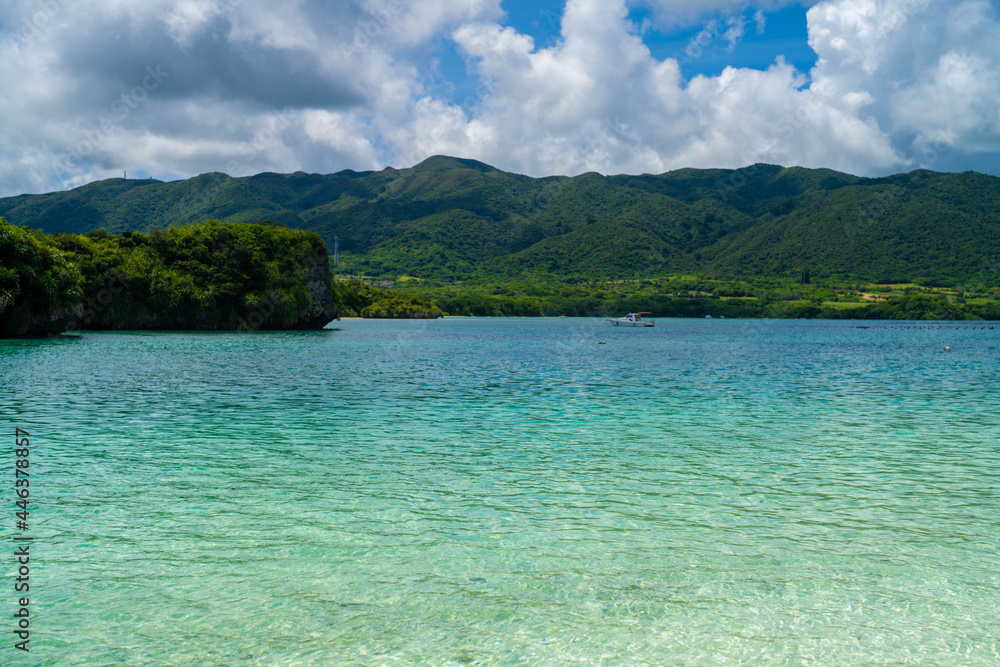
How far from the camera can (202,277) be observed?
103 m

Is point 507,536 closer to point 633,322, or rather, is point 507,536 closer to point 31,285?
point 31,285

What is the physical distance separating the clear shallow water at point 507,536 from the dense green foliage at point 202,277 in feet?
261

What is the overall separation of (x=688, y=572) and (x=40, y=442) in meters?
17.1

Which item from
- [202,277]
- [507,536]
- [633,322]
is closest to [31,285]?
[202,277]

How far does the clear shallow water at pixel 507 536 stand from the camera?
728 centimetres

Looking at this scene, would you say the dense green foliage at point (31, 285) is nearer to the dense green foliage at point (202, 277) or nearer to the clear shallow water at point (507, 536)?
the dense green foliage at point (202, 277)

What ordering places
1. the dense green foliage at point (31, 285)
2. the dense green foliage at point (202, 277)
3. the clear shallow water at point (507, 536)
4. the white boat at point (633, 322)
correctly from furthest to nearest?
the white boat at point (633, 322) → the dense green foliage at point (202, 277) → the dense green foliage at point (31, 285) → the clear shallow water at point (507, 536)

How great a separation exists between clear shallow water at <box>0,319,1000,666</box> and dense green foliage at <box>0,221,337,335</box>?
261ft

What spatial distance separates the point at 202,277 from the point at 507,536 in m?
103

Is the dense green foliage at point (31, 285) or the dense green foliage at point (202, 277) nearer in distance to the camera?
the dense green foliage at point (31, 285)

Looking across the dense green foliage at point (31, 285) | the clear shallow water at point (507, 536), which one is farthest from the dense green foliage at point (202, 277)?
the clear shallow water at point (507, 536)

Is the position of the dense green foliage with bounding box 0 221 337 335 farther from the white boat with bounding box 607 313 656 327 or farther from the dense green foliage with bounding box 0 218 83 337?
the white boat with bounding box 607 313 656 327

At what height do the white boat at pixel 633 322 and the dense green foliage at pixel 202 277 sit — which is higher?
the dense green foliage at pixel 202 277

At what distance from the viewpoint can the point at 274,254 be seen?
357 ft
